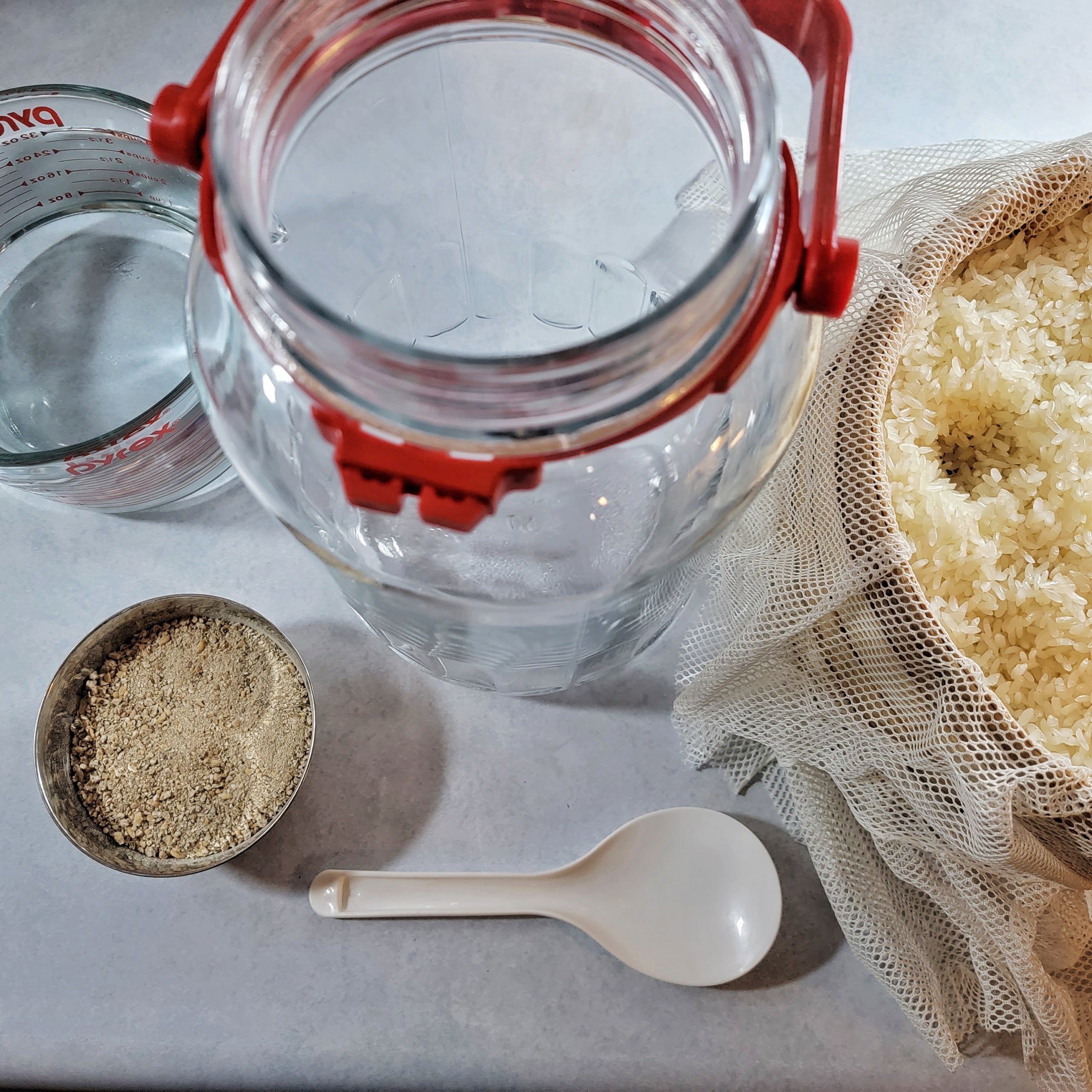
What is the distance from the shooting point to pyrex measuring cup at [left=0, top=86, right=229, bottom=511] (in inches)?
21.4

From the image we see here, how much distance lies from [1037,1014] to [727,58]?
1.55 ft

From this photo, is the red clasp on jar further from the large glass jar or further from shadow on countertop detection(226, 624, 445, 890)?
shadow on countertop detection(226, 624, 445, 890)

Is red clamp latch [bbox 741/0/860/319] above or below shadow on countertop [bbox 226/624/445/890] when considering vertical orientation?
above

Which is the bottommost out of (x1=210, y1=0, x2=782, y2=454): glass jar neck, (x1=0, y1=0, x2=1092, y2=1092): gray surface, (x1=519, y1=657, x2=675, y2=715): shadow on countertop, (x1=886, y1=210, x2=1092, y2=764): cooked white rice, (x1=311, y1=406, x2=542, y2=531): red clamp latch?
(x1=0, y1=0, x2=1092, y2=1092): gray surface

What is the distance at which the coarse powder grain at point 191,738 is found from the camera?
20.4 inches

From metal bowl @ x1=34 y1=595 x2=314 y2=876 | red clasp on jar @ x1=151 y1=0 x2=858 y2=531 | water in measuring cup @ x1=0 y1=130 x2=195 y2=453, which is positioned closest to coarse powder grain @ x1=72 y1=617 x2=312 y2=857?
metal bowl @ x1=34 y1=595 x2=314 y2=876

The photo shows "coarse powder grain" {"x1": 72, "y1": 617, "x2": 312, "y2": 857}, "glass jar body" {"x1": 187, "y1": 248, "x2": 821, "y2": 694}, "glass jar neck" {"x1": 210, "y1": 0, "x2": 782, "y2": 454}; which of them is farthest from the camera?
"coarse powder grain" {"x1": 72, "y1": 617, "x2": 312, "y2": 857}

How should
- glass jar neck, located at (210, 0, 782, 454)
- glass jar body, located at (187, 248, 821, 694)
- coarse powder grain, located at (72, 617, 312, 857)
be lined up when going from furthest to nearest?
coarse powder grain, located at (72, 617, 312, 857)
glass jar body, located at (187, 248, 821, 694)
glass jar neck, located at (210, 0, 782, 454)

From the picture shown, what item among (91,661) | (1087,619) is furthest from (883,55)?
(91,661)

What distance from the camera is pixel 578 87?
1.56ft

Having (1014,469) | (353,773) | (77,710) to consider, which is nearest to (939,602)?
(1014,469)

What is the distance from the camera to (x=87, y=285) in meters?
0.59

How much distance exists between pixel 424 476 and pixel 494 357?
0.14 feet

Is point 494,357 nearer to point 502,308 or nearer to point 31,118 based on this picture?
point 502,308
